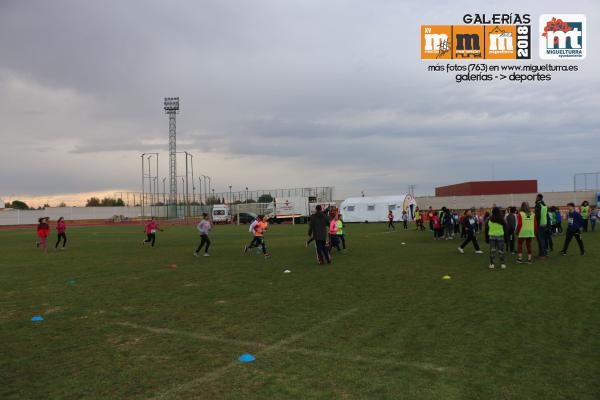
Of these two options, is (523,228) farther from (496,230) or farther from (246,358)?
(246,358)

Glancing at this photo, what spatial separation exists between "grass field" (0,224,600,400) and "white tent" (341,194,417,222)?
1434 inches

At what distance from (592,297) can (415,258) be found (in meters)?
7.31

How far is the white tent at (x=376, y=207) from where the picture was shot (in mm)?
48750

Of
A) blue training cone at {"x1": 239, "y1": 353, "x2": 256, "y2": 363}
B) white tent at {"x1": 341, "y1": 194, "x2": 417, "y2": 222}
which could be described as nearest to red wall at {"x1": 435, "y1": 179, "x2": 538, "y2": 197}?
white tent at {"x1": 341, "y1": 194, "x2": 417, "y2": 222}

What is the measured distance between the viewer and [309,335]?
6387mm

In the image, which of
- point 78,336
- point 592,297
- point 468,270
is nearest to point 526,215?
point 468,270

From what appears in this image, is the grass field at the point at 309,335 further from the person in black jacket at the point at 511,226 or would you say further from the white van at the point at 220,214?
the white van at the point at 220,214

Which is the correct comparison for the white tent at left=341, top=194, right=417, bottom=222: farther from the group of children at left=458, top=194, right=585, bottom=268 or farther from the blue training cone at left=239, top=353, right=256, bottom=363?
the blue training cone at left=239, top=353, right=256, bottom=363

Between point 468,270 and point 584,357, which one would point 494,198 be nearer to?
point 468,270

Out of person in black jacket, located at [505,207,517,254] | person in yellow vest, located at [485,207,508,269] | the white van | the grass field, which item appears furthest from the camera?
the white van

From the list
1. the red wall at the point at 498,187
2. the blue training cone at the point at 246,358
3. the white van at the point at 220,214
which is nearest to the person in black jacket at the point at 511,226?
the blue training cone at the point at 246,358

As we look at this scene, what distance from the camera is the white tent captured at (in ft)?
160

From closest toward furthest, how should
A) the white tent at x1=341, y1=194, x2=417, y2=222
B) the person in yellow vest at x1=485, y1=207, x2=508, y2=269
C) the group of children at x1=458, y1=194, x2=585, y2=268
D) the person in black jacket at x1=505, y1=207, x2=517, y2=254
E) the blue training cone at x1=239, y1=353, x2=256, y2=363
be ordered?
1. the blue training cone at x1=239, y1=353, x2=256, y2=363
2. the person in yellow vest at x1=485, y1=207, x2=508, y2=269
3. the group of children at x1=458, y1=194, x2=585, y2=268
4. the person in black jacket at x1=505, y1=207, x2=517, y2=254
5. the white tent at x1=341, y1=194, x2=417, y2=222

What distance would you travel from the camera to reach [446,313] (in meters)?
7.47
